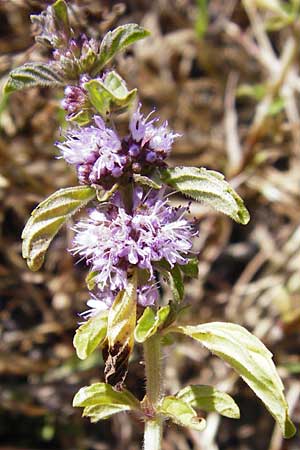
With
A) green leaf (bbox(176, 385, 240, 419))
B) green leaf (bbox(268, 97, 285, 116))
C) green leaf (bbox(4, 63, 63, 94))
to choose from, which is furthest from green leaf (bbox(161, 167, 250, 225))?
green leaf (bbox(268, 97, 285, 116))

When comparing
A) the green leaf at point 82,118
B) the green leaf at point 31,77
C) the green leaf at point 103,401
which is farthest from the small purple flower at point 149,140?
the green leaf at point 103,401

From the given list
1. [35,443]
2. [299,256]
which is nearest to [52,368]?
[35,443]

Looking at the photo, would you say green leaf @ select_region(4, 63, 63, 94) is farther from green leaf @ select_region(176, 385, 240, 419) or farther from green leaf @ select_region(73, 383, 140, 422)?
green leaf @ select_region(176, 385, 240, 419)

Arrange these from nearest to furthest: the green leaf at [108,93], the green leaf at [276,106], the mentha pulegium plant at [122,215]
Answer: the green leaf at [108,93]
the mentha pulegium plant at [122,215]
the green leaf at [276,106]

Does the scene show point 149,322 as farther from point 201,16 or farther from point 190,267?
point 201,16

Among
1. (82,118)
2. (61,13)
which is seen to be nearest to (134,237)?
(82,118)

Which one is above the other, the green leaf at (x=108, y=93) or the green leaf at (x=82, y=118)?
the green leaf at (x=108, y=93)

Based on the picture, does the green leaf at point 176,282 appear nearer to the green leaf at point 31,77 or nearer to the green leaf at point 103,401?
the green leaf at point 103,401
